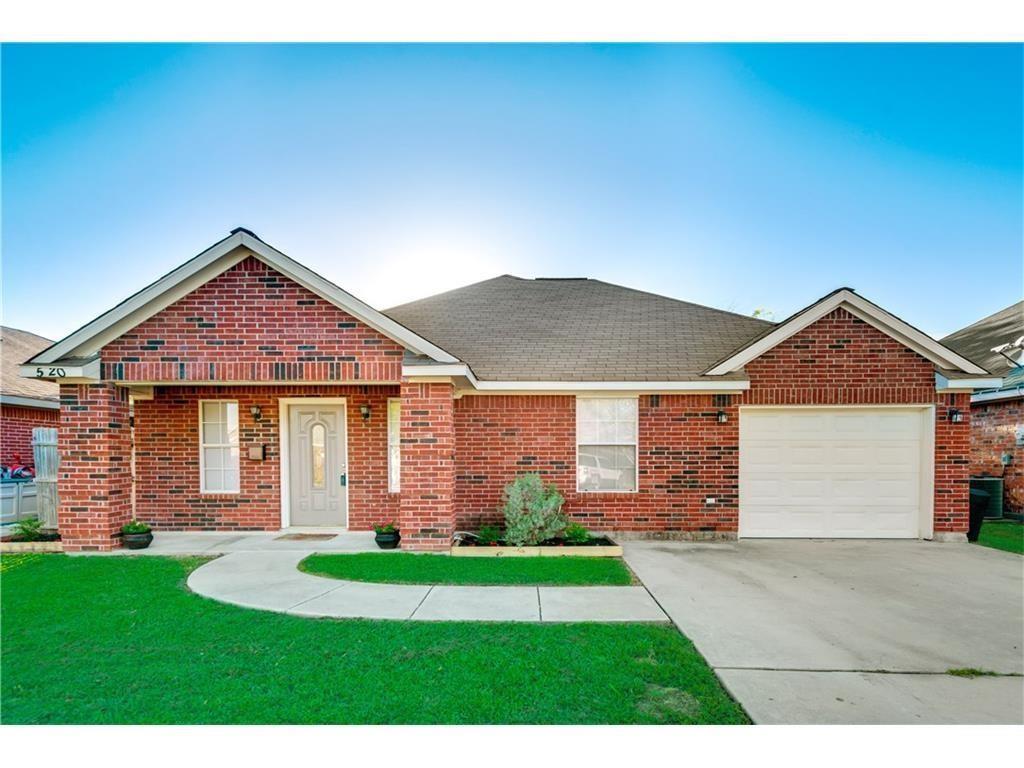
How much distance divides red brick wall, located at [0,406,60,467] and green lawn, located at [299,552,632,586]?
10.2 metres

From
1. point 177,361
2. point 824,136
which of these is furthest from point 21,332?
point 824,136

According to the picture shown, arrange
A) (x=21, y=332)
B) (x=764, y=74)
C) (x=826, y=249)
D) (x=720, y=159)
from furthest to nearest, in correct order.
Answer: (x=21, y=332) < (x=826, y=249) < (x=720, y=159) < (x=764, y=74)

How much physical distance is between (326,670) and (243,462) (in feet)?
21.6

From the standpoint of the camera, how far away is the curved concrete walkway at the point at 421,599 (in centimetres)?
488

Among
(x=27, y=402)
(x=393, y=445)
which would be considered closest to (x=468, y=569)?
(x=393, y=445)

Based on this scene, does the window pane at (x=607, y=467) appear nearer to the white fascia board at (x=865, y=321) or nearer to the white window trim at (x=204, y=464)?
the white fascia board at (x=865, y=321)

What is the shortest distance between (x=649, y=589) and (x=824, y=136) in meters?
11.8

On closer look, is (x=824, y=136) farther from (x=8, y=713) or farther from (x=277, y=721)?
(x=8, y=713)

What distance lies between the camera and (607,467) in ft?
28.9

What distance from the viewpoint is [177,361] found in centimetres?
748

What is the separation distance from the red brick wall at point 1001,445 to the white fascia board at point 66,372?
730 inches

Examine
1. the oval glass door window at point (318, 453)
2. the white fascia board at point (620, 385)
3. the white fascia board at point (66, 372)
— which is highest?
the white fascia board at point (66, 372)

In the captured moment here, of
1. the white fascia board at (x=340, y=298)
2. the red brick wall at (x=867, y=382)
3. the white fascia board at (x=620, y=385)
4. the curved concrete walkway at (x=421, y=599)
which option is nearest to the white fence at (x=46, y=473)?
the curved concrete walkway at (x=421, y=599)

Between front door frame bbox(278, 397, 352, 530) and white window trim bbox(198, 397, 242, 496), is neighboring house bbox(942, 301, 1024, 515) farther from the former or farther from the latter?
white window trim bbox(198, 397, 242, 496)
